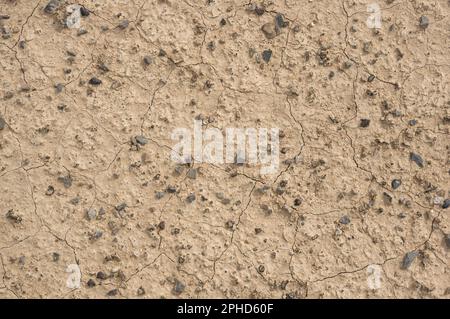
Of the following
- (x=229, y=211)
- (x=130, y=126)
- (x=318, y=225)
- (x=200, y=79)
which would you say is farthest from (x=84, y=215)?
(x=318, y=225)

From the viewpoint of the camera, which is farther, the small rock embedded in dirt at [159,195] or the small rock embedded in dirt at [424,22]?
the small rock embedded in dirt at [424,22]

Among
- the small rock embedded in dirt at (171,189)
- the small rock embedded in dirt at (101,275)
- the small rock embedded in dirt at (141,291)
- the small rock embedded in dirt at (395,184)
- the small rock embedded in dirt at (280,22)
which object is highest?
the small rock embedded in dirt at (280,22)

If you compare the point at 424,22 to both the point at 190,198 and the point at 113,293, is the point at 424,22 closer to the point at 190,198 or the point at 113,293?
the point at 190,198

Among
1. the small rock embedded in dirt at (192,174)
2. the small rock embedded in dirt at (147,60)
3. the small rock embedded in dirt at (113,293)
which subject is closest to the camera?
the small rock embedded in dirt at (113,293)

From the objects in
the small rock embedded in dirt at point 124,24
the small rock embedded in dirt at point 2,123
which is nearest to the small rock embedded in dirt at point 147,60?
the small rock embedded in dirt at point 124,24

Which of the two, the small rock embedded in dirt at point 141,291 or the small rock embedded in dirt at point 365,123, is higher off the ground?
the small rock embedded in dirt at point 365,123

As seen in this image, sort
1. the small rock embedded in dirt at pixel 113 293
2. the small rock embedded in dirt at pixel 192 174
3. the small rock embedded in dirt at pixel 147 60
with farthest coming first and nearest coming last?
1. the small rock embedded in dirt at pixel 147 60
2. the small rock embedded in dirt at pixel 192 174
3. the small rock embedded in dirt at pixel 113 293

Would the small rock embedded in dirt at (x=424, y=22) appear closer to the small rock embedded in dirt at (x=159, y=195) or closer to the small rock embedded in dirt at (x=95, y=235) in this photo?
the small rock embedded in dirt at (x=159, y=195)

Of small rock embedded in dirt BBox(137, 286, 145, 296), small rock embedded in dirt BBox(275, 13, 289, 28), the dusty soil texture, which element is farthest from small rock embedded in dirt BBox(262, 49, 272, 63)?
small rock embedded in dirt BBox(137, 286, 145, 296)
